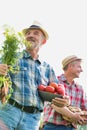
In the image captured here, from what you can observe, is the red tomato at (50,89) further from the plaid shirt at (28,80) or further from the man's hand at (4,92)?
the man's hand at (4,92)

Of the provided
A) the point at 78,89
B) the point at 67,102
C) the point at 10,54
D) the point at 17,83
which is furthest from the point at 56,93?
the point at 78,89

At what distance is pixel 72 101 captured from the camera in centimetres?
714

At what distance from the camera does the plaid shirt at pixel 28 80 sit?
18.2 ft

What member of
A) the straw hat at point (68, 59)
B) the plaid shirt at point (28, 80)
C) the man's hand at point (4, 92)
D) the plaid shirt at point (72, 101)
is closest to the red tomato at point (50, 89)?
the plaid shirt at point (28, 80)

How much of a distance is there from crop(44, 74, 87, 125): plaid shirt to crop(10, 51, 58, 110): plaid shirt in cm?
96

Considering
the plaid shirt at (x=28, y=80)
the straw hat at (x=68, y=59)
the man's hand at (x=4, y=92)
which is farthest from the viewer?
the straw hat at (x=68, y=59)

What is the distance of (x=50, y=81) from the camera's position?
20.2 ft

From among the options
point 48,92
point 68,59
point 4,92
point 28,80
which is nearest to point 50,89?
point 48,92

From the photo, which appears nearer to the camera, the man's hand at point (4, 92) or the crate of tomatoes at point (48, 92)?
the man's hand at point (4, 92)

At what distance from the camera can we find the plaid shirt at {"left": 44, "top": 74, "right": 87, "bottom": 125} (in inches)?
271

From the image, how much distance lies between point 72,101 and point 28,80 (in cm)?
164

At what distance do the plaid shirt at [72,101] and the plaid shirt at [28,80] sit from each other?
0.96 m

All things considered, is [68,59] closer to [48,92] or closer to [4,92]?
[48,92]

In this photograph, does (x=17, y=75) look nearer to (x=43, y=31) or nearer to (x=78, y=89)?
(x=43, y=31)
